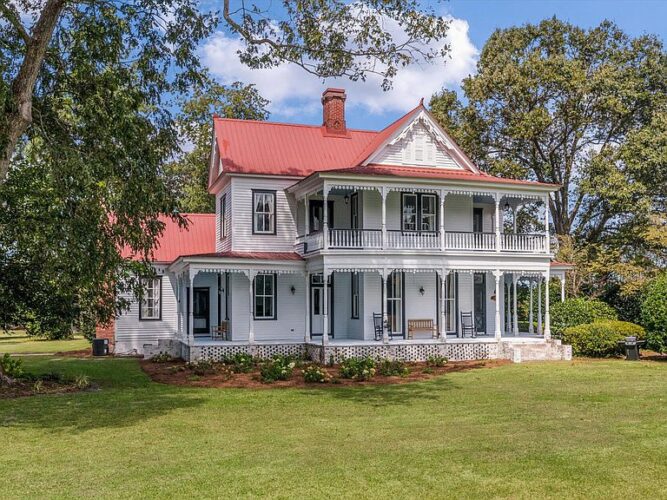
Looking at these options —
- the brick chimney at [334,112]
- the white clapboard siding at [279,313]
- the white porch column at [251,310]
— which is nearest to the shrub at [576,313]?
the white clapboard siding at [279,313]

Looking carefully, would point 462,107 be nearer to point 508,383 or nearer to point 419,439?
point 508,383

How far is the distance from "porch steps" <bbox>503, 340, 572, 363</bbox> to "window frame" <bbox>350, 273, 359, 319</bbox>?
5269 millimetres

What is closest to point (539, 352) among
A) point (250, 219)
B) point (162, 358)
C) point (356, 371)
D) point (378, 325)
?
point (378, 325)

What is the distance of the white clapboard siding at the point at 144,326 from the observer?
27609 mm

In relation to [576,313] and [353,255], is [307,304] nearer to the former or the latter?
[353,255]

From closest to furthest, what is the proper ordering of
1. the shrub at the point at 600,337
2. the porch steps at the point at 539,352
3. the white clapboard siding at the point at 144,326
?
the porch steps at the point at 539,352
the shrub at the point at 600,337
the white clapboard siding at the point at 144,326

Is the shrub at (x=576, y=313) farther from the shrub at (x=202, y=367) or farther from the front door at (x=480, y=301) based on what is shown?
the shrub at (x=202, y=367)

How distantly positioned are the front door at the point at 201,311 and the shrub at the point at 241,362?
5.10 meters

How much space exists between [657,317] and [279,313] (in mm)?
12419

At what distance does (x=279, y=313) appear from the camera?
80.8ft

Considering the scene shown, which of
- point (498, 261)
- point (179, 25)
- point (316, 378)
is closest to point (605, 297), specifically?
point (498, 261)

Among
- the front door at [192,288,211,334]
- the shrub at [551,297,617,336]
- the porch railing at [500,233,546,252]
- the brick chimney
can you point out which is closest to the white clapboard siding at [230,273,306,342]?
the front door at [192,288,211,334]

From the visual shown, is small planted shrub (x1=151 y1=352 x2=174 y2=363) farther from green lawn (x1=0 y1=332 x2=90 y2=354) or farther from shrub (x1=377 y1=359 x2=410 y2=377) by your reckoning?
green lawn (x1=0 y1=332 x2=90 y2=354)

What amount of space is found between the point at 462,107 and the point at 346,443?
96.9ft
